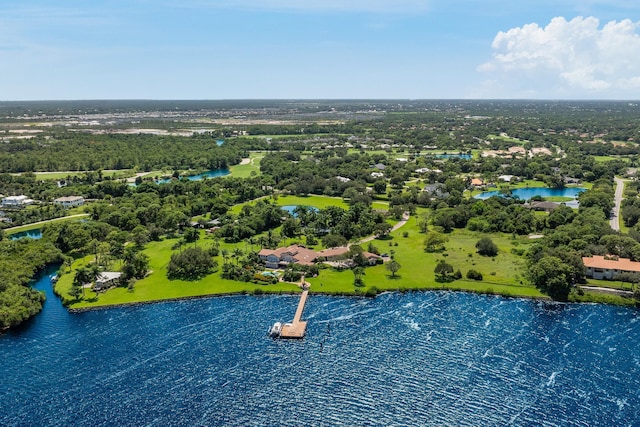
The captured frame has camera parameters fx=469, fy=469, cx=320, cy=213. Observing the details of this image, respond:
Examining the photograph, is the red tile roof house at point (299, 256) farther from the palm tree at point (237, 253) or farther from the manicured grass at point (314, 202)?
the manicured grass at point (314, 202)

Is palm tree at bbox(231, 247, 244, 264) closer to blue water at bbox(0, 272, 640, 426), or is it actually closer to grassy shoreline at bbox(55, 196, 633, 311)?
grassy shoreline at bbox(55, 196, 633, 311)

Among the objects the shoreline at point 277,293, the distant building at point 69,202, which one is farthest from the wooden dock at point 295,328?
the distant building at point 69,202

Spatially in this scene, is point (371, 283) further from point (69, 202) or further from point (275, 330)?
point (69, 202)

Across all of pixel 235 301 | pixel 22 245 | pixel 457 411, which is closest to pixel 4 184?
pixel 22 245

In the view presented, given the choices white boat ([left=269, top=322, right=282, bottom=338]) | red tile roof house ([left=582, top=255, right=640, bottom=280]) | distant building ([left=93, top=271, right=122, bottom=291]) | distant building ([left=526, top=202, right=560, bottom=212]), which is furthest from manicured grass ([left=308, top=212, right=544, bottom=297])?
distant building ([left=93, top=271, right=122, bottom=291])

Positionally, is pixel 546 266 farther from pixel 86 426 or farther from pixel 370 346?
pixel 86 426

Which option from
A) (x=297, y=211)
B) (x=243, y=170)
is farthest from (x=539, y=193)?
(x=243, y=170)
